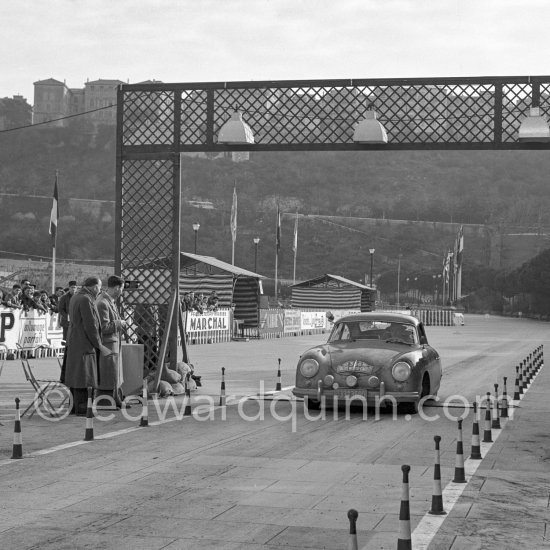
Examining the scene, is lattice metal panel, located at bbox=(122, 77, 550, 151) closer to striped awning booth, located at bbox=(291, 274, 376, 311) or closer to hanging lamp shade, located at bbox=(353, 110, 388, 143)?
hanging lamp shade, located at bbox=(353, 110, 388, 143)

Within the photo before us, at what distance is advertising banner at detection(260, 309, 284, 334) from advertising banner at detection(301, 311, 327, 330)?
13.6 feet

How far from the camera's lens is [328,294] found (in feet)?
229

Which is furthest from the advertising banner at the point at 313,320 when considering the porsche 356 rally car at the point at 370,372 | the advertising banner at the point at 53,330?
the porsche 356 rally car at the point at 370,372

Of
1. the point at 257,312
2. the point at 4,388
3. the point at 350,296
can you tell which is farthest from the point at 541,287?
the point at 4,388

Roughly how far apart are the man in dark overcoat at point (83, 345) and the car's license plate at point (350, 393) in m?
3.31

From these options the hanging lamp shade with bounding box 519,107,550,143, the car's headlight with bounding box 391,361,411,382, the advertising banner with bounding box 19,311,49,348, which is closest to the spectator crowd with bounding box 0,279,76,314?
the advertising banner with bounding box 19,311,49,348

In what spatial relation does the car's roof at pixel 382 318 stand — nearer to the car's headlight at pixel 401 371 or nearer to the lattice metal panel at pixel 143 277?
the car's headlight at pixel 401 371

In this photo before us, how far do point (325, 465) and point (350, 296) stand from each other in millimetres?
58365

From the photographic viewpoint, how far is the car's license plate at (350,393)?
53.3 ft

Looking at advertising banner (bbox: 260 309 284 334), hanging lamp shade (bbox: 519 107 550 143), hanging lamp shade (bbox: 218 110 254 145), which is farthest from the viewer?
advertising banner (bbox: 260 309 284 334)

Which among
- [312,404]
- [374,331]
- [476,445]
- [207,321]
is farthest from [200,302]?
[476,445]

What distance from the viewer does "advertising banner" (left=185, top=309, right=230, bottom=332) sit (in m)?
40.5

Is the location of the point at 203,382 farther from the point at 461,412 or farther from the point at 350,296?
the point at 350,296

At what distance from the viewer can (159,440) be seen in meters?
13.5
